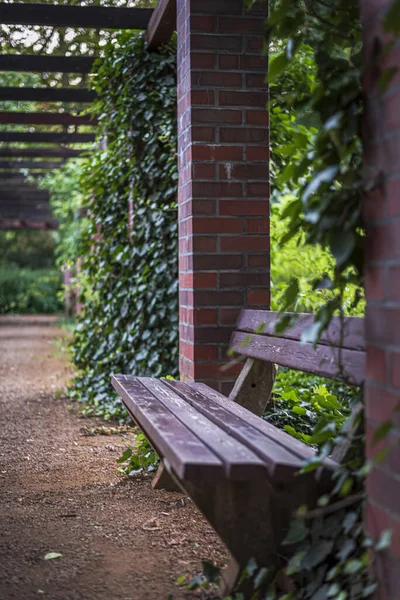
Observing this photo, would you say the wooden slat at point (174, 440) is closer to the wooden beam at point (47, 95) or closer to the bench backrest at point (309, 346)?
the bench backrest at point (309, 346)

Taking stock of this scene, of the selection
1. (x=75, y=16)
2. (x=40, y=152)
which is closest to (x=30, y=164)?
(x=40, y=152)

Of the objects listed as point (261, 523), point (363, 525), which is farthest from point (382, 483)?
point (261, 523)

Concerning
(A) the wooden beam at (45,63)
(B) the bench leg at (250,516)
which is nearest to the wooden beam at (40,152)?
(A) the wooden beam at (45,63)

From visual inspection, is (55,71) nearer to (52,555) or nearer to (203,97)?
(203,97)

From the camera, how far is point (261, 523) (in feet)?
7.14

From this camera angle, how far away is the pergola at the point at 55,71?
17.2 feet

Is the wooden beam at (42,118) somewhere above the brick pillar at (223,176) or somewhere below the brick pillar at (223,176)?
above

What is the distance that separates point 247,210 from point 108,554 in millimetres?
1821

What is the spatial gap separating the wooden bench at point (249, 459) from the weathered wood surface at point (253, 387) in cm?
49

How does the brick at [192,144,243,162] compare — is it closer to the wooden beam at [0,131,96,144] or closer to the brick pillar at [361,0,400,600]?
the brick pillar at [361,0,400,600]

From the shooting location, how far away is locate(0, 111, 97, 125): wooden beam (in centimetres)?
856

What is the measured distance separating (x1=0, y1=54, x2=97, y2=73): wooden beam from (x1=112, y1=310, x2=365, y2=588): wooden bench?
4.68 m

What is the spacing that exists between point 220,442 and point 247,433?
221mm

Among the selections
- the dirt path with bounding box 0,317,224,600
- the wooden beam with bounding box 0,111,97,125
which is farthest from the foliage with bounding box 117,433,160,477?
the wooden beam with bounding box 0,111,97,125
